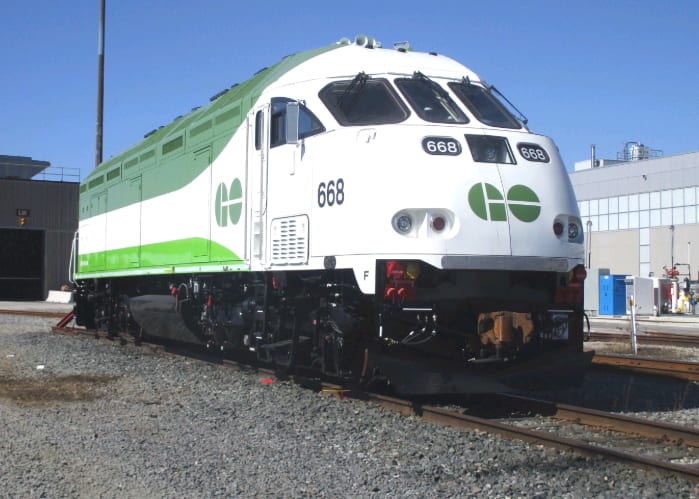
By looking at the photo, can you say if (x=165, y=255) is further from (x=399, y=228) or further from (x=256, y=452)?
(x=256, y=452)

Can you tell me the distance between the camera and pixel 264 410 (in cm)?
873

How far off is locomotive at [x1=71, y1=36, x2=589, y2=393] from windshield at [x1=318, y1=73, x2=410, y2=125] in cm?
1

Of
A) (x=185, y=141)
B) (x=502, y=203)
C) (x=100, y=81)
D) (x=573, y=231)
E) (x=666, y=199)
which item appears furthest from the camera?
(x=666, y=199)

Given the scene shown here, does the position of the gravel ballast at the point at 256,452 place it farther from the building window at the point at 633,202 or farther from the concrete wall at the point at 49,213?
the building window at the point at 633,202

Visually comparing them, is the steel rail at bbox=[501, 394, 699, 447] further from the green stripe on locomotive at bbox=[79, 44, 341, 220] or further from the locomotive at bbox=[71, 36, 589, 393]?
the green stripe on locomotive at bbox=[79, 44, 341, 220]

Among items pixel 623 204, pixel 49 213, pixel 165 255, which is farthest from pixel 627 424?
pixel 623 204

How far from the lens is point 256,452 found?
6848 mm

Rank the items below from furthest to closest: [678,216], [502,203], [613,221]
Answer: [613,221] → [678,216] → [502,203]

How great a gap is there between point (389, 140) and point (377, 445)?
2.90m

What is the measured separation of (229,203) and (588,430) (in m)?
5.33

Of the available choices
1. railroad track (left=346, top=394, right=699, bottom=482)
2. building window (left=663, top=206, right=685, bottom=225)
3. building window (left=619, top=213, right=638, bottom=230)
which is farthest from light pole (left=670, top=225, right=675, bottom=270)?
railroad track (left=346, top=394, right=699, bottom=482)

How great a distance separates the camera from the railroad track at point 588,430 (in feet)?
20.7

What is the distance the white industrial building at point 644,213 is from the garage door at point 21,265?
101 ft

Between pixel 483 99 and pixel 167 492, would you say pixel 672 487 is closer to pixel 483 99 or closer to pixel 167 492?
pixel 167 492
